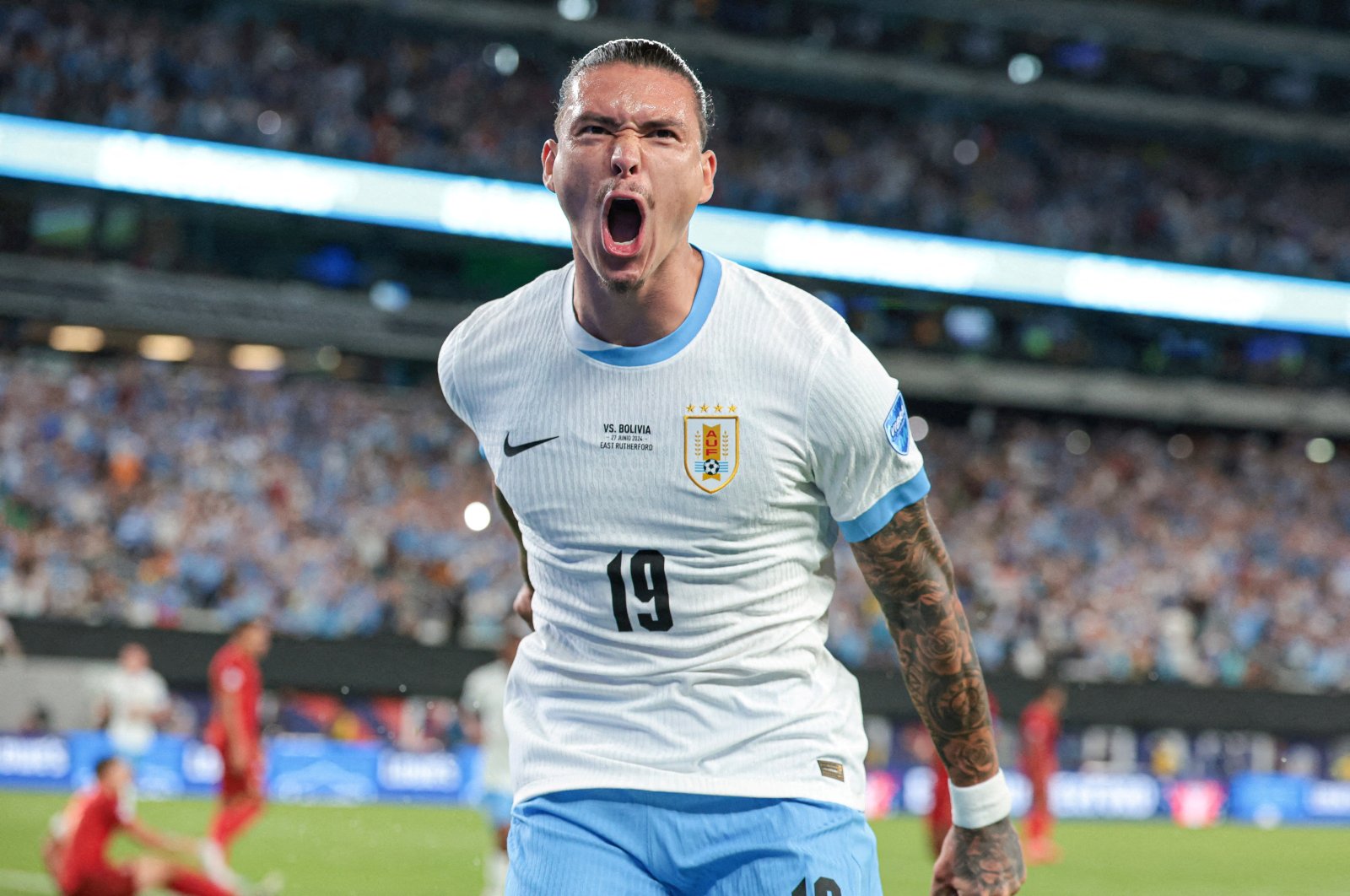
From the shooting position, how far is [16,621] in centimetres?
1981

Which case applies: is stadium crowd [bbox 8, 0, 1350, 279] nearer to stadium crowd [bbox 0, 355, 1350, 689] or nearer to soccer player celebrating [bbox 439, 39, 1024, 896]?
stadium crowd [bbox 0, 355, 1350, 689]

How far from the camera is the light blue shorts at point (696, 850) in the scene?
275cm

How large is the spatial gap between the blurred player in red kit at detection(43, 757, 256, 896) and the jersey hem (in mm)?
7041

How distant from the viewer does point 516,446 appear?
3.05 meters

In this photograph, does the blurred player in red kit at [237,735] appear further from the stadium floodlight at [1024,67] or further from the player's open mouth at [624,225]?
the stadium floodlight at [1024,67]

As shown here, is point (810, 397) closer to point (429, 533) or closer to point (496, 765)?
point (496, 765)

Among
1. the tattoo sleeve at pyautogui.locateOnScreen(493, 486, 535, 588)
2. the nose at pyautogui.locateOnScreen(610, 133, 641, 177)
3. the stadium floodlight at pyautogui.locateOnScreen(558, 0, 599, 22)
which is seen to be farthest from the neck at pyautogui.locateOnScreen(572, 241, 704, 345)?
the stadium floodlight at pyautogui.locateOnScreen(558, 0, 599, 22)

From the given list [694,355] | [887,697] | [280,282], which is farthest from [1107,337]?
[694,355]

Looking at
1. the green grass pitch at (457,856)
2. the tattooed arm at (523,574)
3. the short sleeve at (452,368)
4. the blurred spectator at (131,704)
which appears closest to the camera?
the short sleeve at (452,368)

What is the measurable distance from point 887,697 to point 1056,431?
513 inches

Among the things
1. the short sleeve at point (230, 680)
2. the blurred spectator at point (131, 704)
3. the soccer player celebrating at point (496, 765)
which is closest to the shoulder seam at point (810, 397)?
the soccer player celebrating at point (496, 765)

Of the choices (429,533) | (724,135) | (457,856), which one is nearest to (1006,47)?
(724,135)

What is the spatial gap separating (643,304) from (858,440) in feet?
1.53

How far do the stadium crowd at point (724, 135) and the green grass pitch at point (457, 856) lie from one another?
13.4 meters
